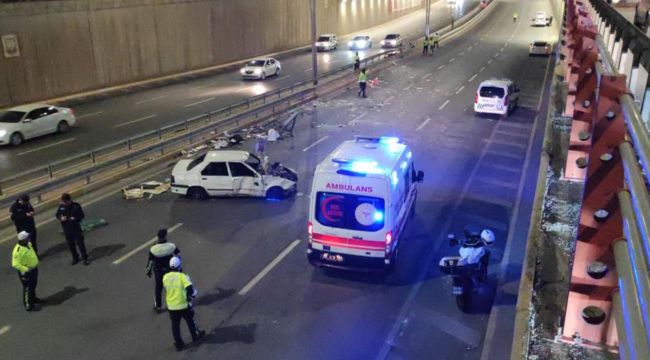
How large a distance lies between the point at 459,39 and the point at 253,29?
977 inches

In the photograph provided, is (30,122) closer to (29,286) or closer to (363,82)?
(29,286)

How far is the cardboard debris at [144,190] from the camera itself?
16.2 metres

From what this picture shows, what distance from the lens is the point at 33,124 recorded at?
22672 millimetres

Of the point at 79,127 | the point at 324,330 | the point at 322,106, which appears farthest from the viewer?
the point at 322,106

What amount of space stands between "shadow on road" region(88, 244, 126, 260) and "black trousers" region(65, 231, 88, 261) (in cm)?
41

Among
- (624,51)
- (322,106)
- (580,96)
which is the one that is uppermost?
(624,51)

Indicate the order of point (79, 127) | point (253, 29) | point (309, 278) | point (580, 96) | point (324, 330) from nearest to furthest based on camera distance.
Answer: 1. point (324, 330)
2. point (309, 278)
3. point (580, 96)
4. point (79, 127)
5. point (253, 29)

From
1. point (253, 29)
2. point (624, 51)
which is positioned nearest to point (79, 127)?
point (624, 51)

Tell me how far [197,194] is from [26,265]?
649 cm

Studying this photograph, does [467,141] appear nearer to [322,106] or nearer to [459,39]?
[322,106]

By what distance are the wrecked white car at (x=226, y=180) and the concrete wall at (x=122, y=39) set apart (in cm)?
1802

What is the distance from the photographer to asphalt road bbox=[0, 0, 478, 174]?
21.2m

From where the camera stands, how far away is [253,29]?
5059cm

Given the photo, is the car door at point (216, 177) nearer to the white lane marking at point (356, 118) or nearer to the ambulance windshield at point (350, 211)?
the ambulance windshield at point (350, 211)
